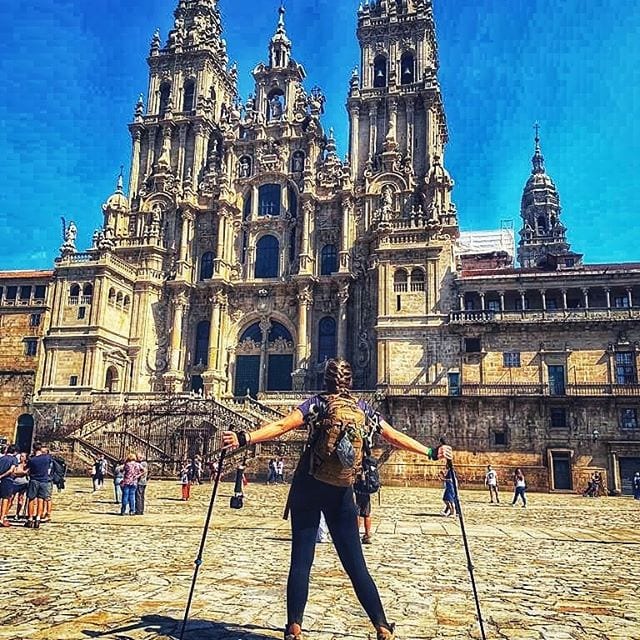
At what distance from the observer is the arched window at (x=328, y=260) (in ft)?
161

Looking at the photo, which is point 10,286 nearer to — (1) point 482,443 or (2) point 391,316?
(2) point 391,316

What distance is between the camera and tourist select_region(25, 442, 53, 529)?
1416 cm

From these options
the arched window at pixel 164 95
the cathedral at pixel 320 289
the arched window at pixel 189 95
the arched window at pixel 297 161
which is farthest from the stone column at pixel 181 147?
the arched window at pixel 297 161

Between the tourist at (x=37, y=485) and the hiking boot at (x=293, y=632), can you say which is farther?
the tourist at (x=37, y=485)

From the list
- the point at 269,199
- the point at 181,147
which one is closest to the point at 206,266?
the point at 269,199

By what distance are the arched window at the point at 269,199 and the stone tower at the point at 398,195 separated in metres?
6.97

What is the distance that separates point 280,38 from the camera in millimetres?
56719

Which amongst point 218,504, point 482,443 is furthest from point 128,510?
point 482,443

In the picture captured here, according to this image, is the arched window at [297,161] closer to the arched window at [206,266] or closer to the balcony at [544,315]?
the arched window at [206,266]

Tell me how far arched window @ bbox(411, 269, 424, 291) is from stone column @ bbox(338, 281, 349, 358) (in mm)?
5979

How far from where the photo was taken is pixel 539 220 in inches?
3243

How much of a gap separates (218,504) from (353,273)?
28.1 meters

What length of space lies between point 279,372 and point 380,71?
26.3m

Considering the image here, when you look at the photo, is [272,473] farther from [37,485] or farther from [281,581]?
[281,581]
